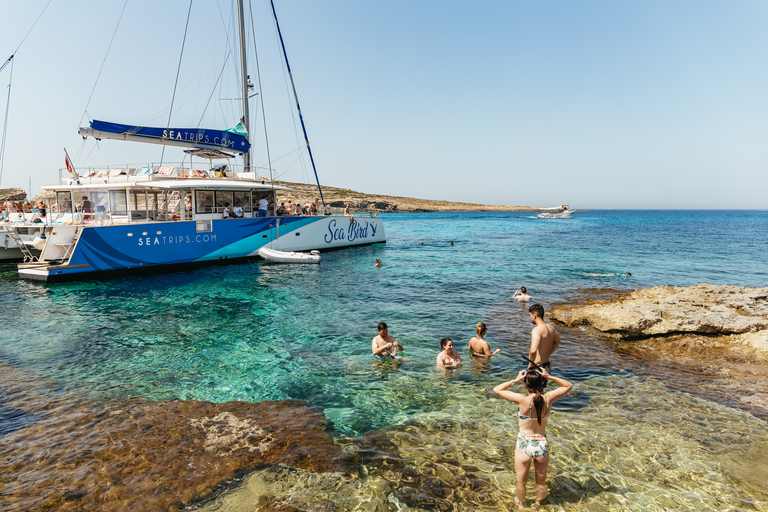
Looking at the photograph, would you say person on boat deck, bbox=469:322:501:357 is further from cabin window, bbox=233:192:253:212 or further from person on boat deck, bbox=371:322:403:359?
cabin window, bbox=233:192:253:212

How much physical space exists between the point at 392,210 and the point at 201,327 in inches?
4700

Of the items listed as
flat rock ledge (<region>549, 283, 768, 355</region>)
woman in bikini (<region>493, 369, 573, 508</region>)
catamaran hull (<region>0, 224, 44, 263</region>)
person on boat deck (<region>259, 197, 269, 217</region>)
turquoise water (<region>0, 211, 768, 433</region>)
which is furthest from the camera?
person on boat deck (<region>259, 197, 269, 217</region>)

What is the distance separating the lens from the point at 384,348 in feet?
30.6

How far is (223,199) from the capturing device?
2305cm

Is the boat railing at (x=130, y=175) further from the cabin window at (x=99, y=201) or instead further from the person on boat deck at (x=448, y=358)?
the person on boat deck at (x=448, y=358)

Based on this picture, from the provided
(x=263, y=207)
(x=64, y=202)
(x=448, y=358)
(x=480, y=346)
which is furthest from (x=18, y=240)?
(x=480, y=346)

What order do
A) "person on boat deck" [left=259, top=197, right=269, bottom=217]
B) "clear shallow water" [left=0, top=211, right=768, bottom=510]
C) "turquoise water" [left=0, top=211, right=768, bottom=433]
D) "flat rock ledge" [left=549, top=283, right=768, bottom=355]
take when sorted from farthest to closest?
"person on boat deck" [left=259, top=197, right=269, bottom=217] → "flat rock ledge" [left=549, top=283, right=768, bottom=355] → "turquoise water" [left=0, top=211, right=768, bottom=433] → "clear shallow water" [left=0, top=211, right=768, bottom=510]

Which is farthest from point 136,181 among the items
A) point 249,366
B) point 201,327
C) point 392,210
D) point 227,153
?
point 392,210

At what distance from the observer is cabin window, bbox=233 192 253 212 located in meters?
23.9

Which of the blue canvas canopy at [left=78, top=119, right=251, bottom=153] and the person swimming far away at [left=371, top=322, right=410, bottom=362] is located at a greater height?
the blue canvas canopy at [left=78, top=119, right=251, bottom=153]

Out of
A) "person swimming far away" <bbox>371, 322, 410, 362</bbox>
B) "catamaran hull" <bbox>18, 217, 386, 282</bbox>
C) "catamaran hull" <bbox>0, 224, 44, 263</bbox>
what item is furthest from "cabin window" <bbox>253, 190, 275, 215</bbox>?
"person swimming far away" <bbox>371, 322, 410, 362</bbox>

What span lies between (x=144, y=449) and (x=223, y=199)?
19.4m

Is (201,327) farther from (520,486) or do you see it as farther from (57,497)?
(520,486)

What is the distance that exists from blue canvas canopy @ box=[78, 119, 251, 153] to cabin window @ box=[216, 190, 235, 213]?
2.77 metres
